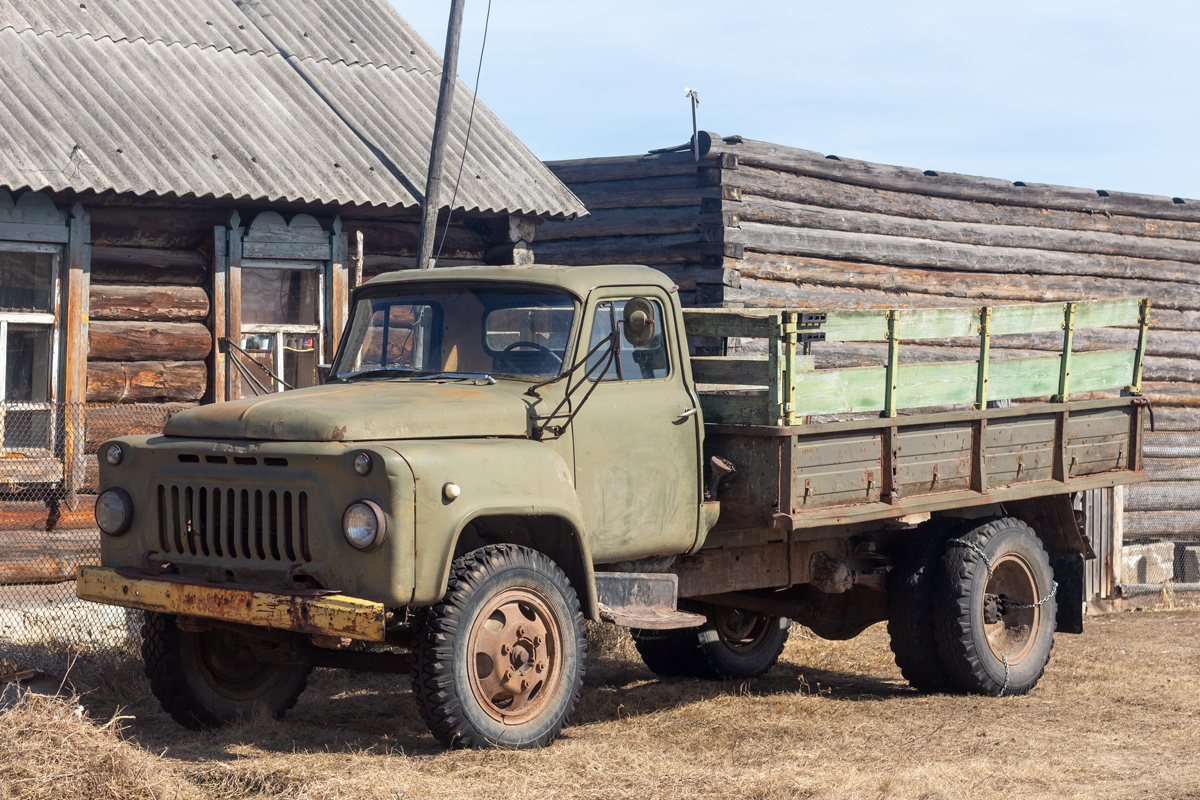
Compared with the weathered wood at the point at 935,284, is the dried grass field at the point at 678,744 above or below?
below

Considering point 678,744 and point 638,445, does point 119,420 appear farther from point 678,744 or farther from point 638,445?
point 678,744

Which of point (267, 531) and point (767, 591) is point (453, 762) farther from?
point (767, 591)

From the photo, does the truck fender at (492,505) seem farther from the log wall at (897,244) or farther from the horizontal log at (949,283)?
the horizontal log at (949,283)

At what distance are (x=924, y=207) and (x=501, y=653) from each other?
8.83 meters

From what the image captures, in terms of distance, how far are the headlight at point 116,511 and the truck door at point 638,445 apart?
1.98 meters

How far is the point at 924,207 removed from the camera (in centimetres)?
1309

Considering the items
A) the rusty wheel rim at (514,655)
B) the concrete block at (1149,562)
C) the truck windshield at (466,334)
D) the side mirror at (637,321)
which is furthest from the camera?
the concrete block at (1149,562)

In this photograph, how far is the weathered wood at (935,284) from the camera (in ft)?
38.1

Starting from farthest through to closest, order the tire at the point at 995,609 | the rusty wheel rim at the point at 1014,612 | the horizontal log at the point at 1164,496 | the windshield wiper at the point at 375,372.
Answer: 1. the horizontal log at the point at 1164,496
2. the rusty wheel rim at the point at 1014,612
3. the tire at the point at 995,609
4. the windshield wiper at the point at 375,372

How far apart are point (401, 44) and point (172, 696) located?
8.47 metres

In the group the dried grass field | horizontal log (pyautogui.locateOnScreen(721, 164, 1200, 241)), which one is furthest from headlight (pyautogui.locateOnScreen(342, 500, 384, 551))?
horizontal log (pyautogui.locateOnScreen(721, 164, 1200, 241))

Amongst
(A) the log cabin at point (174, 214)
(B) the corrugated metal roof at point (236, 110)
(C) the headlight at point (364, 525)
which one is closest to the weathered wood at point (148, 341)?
(A) the log cabin at point (174, 214)

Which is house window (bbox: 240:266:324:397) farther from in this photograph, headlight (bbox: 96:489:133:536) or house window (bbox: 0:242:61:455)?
headlight (bbox: 96:489:133:536)

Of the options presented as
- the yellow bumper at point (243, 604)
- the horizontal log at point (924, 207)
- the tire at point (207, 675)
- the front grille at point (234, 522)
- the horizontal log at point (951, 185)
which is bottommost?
the tire at point (207, 675)
